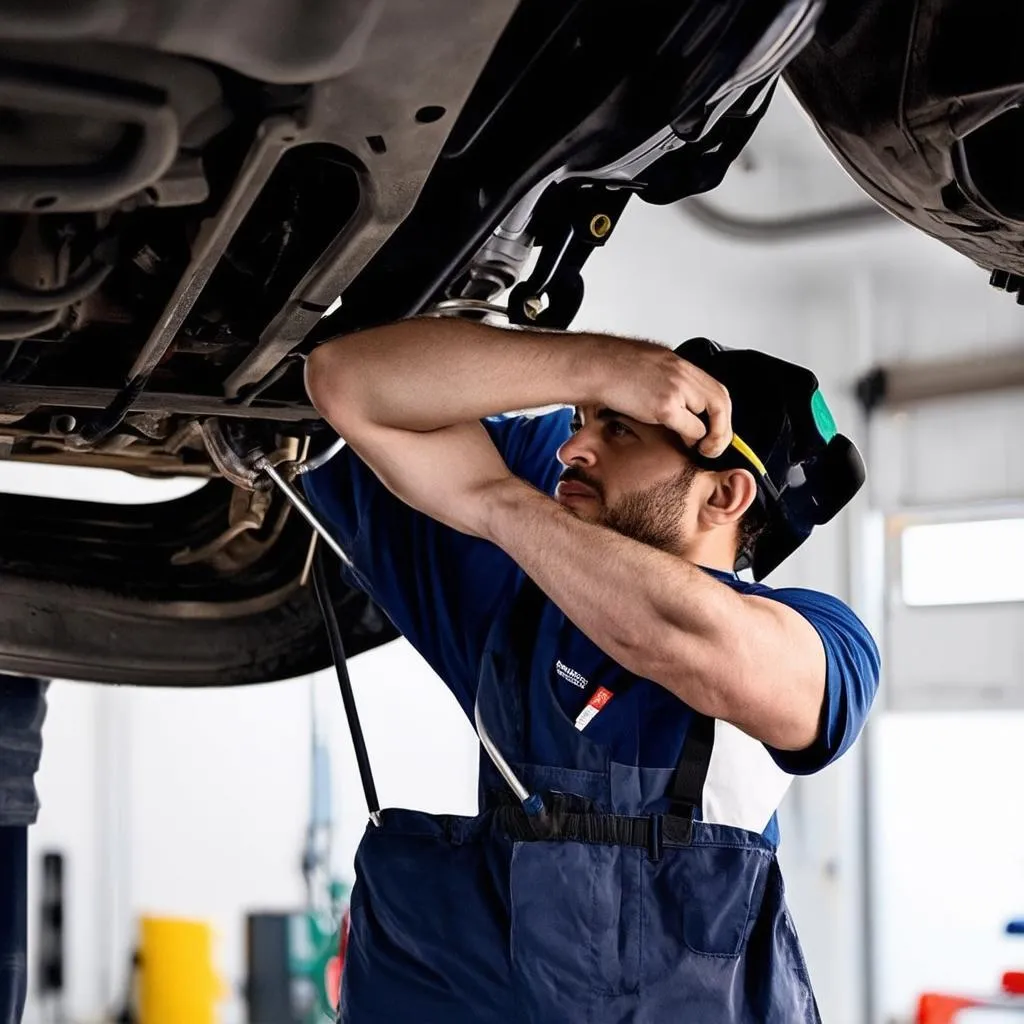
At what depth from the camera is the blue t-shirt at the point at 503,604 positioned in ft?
4.43

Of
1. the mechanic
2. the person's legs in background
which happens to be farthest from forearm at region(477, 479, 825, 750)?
the person's legs in background

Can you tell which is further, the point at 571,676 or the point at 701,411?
the point at 571,676

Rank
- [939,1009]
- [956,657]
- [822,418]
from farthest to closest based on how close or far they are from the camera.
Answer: [956,657] → [939,1009] → [822,418]

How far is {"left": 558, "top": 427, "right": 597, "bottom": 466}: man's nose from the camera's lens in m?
1.40

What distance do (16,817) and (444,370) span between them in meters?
0.75

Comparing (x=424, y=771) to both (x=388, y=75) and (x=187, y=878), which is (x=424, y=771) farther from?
(x=388, y=75)

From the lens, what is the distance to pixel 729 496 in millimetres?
1418

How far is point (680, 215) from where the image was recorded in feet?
15.7

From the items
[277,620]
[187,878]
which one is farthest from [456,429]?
[187,878]

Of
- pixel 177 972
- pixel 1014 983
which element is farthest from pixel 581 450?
pixel 1014 983

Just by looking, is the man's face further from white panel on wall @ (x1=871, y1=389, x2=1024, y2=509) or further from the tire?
white panel on wall @ (x1=871, y1=389, x2=1024, y2=509)

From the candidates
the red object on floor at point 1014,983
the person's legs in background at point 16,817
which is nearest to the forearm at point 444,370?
the person's legs in background at point 16,817

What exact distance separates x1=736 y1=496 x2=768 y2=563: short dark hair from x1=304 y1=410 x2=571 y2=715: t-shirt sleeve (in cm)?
24

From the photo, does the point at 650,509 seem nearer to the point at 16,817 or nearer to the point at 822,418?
the point at 822,418
